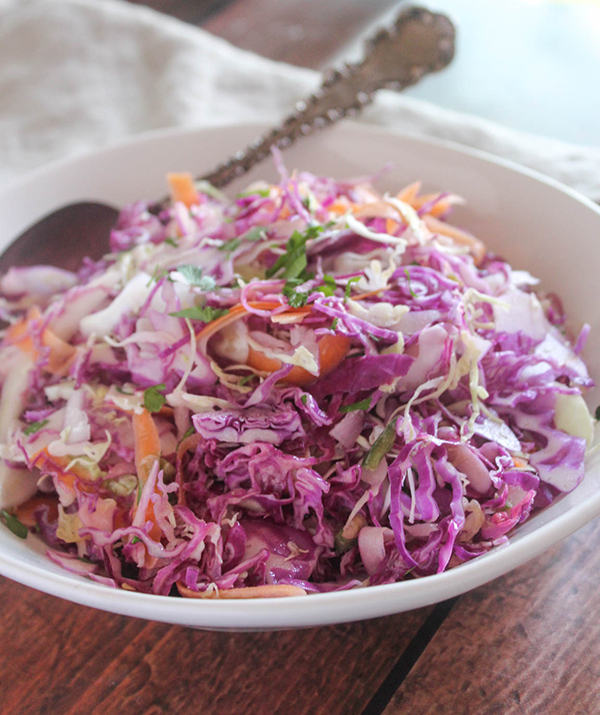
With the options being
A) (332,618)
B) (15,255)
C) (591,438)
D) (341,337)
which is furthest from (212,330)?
(15,255)

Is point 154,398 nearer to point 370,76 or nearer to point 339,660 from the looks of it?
point 339,660

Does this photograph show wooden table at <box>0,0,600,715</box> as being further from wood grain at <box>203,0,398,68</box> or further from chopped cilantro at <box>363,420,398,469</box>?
wood grain at <box>203,0,398,68</box>

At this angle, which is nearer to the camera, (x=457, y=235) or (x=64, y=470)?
(x=64, y=470)

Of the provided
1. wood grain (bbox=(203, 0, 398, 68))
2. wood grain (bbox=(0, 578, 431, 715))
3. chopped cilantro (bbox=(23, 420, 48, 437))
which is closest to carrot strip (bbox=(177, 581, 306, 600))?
wood grain (bbox=(0, 578, 431, 715))

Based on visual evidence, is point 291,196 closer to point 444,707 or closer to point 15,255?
point 15,255

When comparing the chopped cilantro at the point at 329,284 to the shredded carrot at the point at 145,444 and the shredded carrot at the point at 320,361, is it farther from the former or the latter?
the shredded carrot at the point at 145,444

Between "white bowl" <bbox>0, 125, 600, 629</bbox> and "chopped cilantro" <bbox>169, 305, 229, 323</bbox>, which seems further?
"chopped cilantro" <bbox>169, 305, 229, 323</bbox>

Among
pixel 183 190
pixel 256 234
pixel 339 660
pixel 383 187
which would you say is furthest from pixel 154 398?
pixel 383 187
